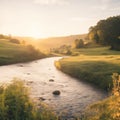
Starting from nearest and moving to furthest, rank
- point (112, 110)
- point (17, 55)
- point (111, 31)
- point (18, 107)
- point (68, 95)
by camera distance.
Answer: point (112, 110)
point (18, 107)
point (68, 95)
point (17, 55)
point (111, 31)

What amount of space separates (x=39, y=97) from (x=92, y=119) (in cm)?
1984

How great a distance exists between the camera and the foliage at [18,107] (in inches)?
926

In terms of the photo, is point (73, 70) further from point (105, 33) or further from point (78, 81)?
point (105, 33)

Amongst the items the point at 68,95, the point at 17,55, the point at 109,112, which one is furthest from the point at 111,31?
the point at 109,112

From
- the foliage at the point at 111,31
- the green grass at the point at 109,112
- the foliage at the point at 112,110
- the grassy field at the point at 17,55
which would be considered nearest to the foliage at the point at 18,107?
the green grass at the point at 109,112

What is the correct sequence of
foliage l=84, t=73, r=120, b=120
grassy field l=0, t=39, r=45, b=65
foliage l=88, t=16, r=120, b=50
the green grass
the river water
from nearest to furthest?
1. foliage l=84, t=73, r=120, b=120
2. the green grass
3. the river water
4. grassy field l=0, t=39, r=45, b=65
5. foliage l=88, t=16, r=120, b=50

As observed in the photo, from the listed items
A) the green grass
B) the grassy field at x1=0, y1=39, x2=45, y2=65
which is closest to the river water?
the green grass

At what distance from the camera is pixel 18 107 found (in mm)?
24516

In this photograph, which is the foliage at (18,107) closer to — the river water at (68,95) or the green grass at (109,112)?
the green grass at (109,112)

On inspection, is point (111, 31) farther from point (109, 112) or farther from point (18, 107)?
point (18, 107)

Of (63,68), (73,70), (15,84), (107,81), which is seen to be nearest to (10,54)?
(63,68)

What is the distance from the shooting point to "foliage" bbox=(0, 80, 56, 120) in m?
23.5

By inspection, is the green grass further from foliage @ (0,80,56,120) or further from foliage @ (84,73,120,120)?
foliage @ (0,80,56,120)

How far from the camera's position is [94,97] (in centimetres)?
4491
